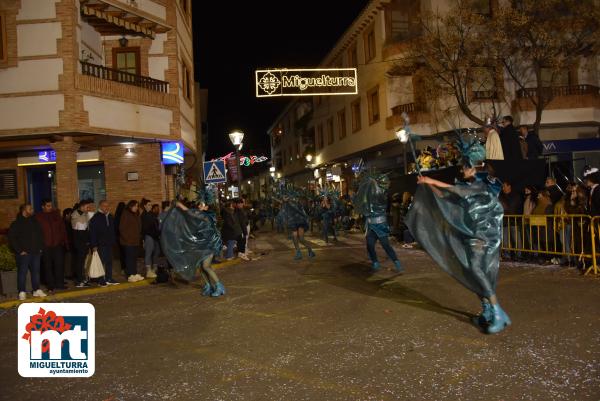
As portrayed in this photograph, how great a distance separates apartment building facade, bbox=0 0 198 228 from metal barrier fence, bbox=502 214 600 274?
39.0ft

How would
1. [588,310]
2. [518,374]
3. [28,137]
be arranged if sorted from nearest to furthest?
[518,374]
[588,310]
[28,137]

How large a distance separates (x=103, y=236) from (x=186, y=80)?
12.5 metres

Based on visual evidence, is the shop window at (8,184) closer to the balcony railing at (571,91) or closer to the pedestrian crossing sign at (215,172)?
the pedestrian crossing sign at (215,172)

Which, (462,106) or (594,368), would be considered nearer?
(594,368)

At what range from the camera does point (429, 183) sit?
6504 millimetres

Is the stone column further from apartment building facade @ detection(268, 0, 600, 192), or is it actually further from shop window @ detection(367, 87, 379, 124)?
shop window @ detection(367, 87, 379, 124)

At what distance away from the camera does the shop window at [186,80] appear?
22047 millimetres

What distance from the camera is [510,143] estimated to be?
43.0 ft

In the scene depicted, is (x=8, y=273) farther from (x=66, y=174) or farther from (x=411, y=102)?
(x=411, y=102)

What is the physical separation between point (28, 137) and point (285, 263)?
914 cm

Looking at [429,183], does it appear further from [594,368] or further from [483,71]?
[483,71]

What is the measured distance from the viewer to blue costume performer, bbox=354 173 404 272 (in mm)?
10859

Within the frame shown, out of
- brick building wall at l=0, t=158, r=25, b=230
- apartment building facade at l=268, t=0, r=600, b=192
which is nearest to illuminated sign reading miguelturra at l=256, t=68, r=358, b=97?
apartment building facade at l=268, t=0, r=600, b=192

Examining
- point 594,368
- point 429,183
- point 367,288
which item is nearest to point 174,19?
point 367,288
